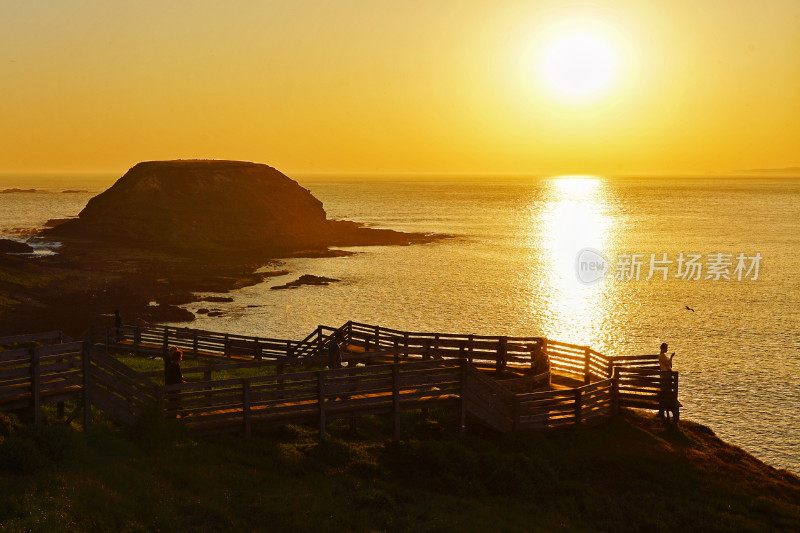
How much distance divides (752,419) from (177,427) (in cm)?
2547

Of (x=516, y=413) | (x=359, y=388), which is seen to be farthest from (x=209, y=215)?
(x=516, y=413)

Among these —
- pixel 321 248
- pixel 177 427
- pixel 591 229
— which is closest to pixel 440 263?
pixel 321 248

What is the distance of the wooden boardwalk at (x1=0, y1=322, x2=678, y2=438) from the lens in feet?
50.1

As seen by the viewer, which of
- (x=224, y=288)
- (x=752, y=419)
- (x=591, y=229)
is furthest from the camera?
(x=591, y=229)

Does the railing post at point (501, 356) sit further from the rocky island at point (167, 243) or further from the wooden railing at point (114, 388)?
the rocky island at point (167, 243)

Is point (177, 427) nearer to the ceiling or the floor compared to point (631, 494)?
nearer to the ceiling

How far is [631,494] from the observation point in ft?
55.5

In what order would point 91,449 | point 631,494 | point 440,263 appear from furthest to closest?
point 440,263 < point 631,494 < point 91,449

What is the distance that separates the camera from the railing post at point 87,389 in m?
15.1

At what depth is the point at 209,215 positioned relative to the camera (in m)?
99.6

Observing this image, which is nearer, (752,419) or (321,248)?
(752,419)

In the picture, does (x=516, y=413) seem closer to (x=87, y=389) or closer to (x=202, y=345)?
(x=87, y=389)

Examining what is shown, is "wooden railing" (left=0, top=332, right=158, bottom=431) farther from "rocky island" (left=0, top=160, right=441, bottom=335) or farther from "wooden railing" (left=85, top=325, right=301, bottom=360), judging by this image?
"rocky island" (left=0, top=160, right=441, bottom=335)

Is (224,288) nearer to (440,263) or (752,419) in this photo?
(440,263)
